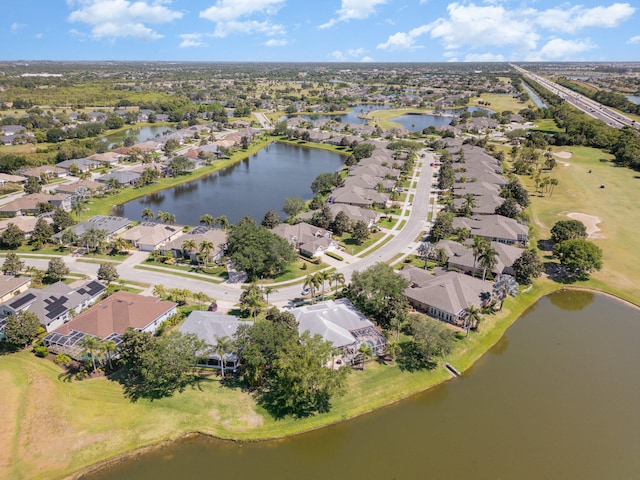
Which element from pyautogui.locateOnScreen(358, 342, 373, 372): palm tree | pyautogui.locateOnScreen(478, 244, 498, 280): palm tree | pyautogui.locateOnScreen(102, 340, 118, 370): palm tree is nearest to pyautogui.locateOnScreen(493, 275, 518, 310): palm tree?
pyautogui.locateOnScreen(478, 244, 498, 280): palm tree

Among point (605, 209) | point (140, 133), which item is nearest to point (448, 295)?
point (605, 209)

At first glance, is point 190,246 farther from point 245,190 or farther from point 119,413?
point 245,190

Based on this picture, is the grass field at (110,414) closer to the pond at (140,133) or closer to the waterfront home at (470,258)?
the waterfront home at (470,258)

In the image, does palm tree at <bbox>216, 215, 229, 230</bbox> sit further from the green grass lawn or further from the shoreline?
the green grass lawn

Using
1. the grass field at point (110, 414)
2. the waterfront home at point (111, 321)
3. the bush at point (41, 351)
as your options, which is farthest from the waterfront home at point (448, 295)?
the bush at point (41, 351)

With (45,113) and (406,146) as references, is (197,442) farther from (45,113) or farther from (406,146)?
(45,113)

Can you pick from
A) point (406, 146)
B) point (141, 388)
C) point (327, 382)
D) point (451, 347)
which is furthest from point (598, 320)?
point (406, 146)
